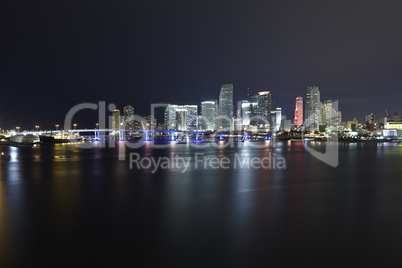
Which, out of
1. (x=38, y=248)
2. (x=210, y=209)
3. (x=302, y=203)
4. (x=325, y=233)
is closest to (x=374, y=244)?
(x=325, y=233)

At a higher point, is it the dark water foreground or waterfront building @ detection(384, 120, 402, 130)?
waterfront building @ detection(384, 120, 402, 130)

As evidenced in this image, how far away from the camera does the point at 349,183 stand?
560 inches

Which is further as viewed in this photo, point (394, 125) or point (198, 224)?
point (394, 125)

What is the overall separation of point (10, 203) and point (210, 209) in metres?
6.32

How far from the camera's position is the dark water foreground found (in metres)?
5.50

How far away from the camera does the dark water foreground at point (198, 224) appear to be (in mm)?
5500

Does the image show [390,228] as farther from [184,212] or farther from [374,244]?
[184,212]

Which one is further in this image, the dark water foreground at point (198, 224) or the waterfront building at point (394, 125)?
the waterfront building at point (394, 125)

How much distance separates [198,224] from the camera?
752cm

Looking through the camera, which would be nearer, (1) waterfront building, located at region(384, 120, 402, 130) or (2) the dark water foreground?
(2) the dark water foreground

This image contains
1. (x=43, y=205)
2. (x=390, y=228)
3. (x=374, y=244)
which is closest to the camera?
(x=374, y=244)

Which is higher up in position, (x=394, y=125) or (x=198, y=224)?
(x=394, y=125)

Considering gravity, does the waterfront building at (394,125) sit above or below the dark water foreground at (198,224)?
above

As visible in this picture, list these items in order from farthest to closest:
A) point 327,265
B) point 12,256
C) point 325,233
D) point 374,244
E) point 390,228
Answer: point 390,228
point 325,233
point 374,244
point 12,256
point 327,265
